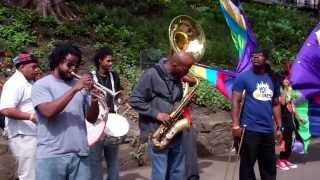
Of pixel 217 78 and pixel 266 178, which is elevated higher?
pixel 217 78

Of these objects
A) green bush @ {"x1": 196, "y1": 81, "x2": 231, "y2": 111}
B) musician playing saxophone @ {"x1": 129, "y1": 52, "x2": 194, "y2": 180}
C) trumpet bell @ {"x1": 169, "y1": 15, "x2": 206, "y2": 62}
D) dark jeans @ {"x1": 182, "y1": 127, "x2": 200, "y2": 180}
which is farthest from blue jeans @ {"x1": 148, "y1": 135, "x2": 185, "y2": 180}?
green bush @ {"x1": 196, "y1": 81, "x2": 231, "y2": 111}

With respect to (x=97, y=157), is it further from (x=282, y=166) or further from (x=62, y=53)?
(x=282, y=166)

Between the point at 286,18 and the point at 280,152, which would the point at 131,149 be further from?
the point at 286,18

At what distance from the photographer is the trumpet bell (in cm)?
759

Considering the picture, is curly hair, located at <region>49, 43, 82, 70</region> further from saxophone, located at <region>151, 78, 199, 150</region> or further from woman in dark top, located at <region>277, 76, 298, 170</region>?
woman in dark top, located at <region>277, 76, 298, 170</region>

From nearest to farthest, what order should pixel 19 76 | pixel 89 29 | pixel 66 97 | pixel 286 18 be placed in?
pixel 66 97
pixel 19 76
pixel 89 29
pixel 286 18

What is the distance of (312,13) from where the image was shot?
19094 mm

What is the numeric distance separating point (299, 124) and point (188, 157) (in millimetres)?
2171

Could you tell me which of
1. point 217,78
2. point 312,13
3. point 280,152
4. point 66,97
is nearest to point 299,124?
point 280,152

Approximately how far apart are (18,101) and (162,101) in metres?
1.35

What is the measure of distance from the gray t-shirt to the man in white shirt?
1.03 meters

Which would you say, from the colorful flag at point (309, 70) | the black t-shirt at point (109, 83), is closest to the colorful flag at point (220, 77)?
the colorful flag at point (309, 70)

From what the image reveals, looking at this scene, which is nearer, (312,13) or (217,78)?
(217,78)

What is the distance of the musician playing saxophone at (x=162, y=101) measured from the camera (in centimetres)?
611
